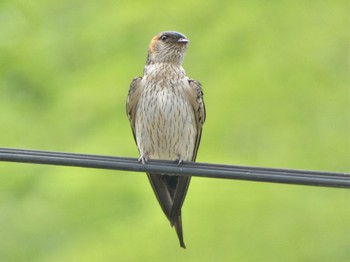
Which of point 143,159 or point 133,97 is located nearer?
point 143,159

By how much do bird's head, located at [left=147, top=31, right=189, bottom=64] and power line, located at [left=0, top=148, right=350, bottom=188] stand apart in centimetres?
252

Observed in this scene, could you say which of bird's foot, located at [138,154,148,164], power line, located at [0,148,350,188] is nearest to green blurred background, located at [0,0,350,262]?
bird's foot, located at [138,154,148,164]

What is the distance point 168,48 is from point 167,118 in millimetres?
Answer: 684

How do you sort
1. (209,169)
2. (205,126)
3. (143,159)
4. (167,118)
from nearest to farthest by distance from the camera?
(209,169)
(143,159)
(167,118)
(205,126)

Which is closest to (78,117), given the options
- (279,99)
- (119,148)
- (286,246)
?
(119,148)

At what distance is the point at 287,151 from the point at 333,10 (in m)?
4.46

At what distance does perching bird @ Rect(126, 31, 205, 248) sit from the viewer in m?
8.63

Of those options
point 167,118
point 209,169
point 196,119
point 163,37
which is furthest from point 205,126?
point 209,169

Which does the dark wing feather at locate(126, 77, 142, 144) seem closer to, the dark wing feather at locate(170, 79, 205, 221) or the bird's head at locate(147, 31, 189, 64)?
the bird's head at locate(147, 31, 189, 64)

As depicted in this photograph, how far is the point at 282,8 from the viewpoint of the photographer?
67.8ft

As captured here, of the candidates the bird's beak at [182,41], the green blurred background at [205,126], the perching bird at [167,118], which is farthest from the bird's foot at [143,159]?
the green blurred background at [205,126]

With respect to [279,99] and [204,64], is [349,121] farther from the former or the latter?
[204,64]

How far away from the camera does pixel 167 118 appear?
8641mm

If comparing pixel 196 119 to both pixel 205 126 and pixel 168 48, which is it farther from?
pixel 205 126
